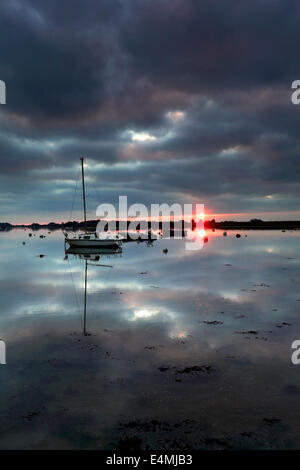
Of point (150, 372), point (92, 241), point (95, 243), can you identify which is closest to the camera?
point (150, 372)

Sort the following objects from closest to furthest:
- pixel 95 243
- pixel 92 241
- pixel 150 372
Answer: pixel 150 372
pixel 92 241
pixel 95 243

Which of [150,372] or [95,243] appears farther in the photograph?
[95,243]

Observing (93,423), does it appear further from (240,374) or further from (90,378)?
(240,374)

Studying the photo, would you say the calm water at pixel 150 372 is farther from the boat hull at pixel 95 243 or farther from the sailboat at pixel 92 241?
the boat hull at pixel 95 243

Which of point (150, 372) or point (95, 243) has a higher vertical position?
point (95, 243)

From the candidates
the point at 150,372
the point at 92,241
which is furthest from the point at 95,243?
the point at 150,372

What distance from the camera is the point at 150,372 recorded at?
11.8 metres

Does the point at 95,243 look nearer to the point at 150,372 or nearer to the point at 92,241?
the point at 92,241

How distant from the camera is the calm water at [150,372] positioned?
8.22 meters

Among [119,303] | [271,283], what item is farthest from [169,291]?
[271,283]

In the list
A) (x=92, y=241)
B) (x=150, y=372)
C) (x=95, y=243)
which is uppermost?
(x=92, y=241)

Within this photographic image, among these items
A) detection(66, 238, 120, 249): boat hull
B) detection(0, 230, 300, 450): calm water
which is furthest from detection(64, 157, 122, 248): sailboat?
detection(0, 230, 300, 450): calm water

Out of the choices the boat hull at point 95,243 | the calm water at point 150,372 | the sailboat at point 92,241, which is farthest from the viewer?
the boat hull at point 95,243

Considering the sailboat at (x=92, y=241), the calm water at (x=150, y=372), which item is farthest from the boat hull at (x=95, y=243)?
the calm water at (x=150, y=372)
